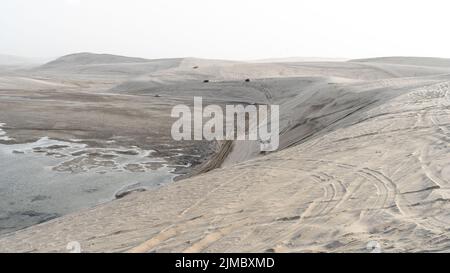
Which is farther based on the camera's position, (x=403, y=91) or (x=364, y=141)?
(x=403, y=91)

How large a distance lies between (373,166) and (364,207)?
6.99 feet

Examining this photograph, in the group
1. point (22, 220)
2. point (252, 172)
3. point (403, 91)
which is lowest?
point (22, 220)

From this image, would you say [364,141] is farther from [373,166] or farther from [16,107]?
[16,107]

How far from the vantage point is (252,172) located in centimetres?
843

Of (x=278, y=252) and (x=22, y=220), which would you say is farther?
(x=22, y=220)

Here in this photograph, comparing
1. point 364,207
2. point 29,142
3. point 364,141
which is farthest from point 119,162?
point 364,207

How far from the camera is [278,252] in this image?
4637mm

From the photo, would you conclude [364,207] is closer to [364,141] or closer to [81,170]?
[364,141]

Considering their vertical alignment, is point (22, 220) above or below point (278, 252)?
below

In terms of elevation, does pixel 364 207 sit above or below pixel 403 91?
below
